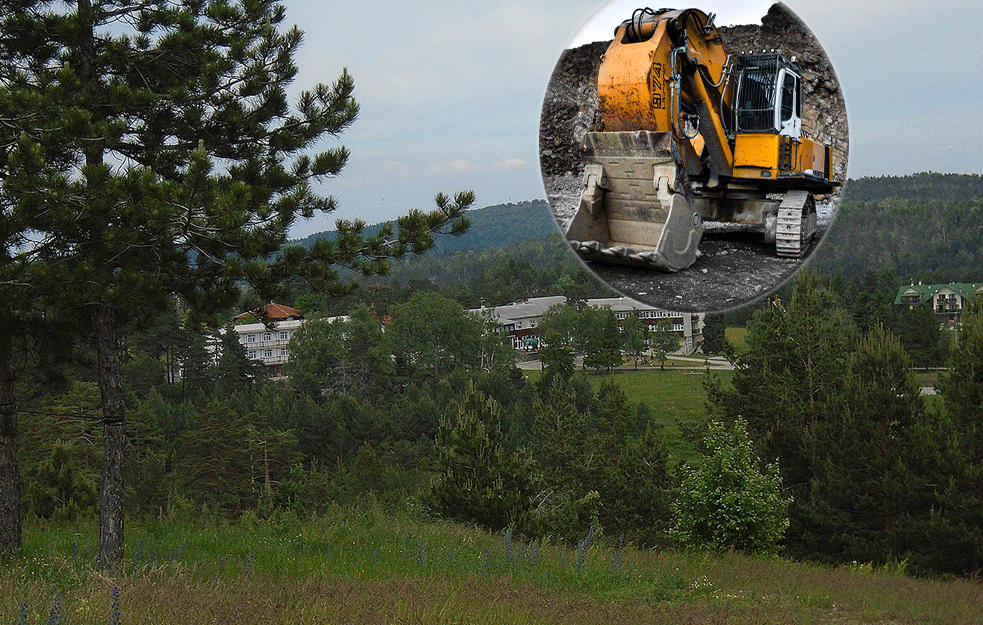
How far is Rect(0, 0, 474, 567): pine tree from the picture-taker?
6.80m

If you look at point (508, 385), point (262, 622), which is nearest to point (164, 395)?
point (508, 385)

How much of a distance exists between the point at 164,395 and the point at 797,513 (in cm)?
3603

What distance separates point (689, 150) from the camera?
283cm

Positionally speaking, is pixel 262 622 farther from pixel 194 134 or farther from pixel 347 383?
pixel 347 383

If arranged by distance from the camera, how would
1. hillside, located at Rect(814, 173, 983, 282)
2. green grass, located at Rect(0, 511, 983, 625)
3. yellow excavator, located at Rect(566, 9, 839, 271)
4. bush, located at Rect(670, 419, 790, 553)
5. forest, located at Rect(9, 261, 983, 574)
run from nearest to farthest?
1. yellow excavator, located at Rect(566, 9, 839, 271)
2. green grass, located at Rect(0, 511, 983, 625)
3. bush, located at Rect(670, 419, 790, 553)
4. forest, located at Rect(9, 261, 983, 574)
5. hillside, located at Rect(814, 173, 983, 282)

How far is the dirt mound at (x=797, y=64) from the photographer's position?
294 cm

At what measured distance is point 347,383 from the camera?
51.8m

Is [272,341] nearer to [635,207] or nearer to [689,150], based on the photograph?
[635,207]

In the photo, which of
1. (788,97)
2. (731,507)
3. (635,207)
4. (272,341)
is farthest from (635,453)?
(272,341)

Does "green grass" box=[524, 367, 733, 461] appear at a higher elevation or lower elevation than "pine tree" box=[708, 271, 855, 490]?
lower

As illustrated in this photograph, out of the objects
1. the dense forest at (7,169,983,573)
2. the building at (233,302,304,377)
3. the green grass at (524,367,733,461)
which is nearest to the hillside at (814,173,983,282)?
the green grass at (524,367,733,461)

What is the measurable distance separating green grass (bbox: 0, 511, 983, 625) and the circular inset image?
112 inches

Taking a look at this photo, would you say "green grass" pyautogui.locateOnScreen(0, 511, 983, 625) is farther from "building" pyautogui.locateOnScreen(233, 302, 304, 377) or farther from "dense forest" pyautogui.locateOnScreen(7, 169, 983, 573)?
"building" pyautogui.locateOnScreen(233, 302, 304, 377)

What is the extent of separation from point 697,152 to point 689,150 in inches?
1.6
